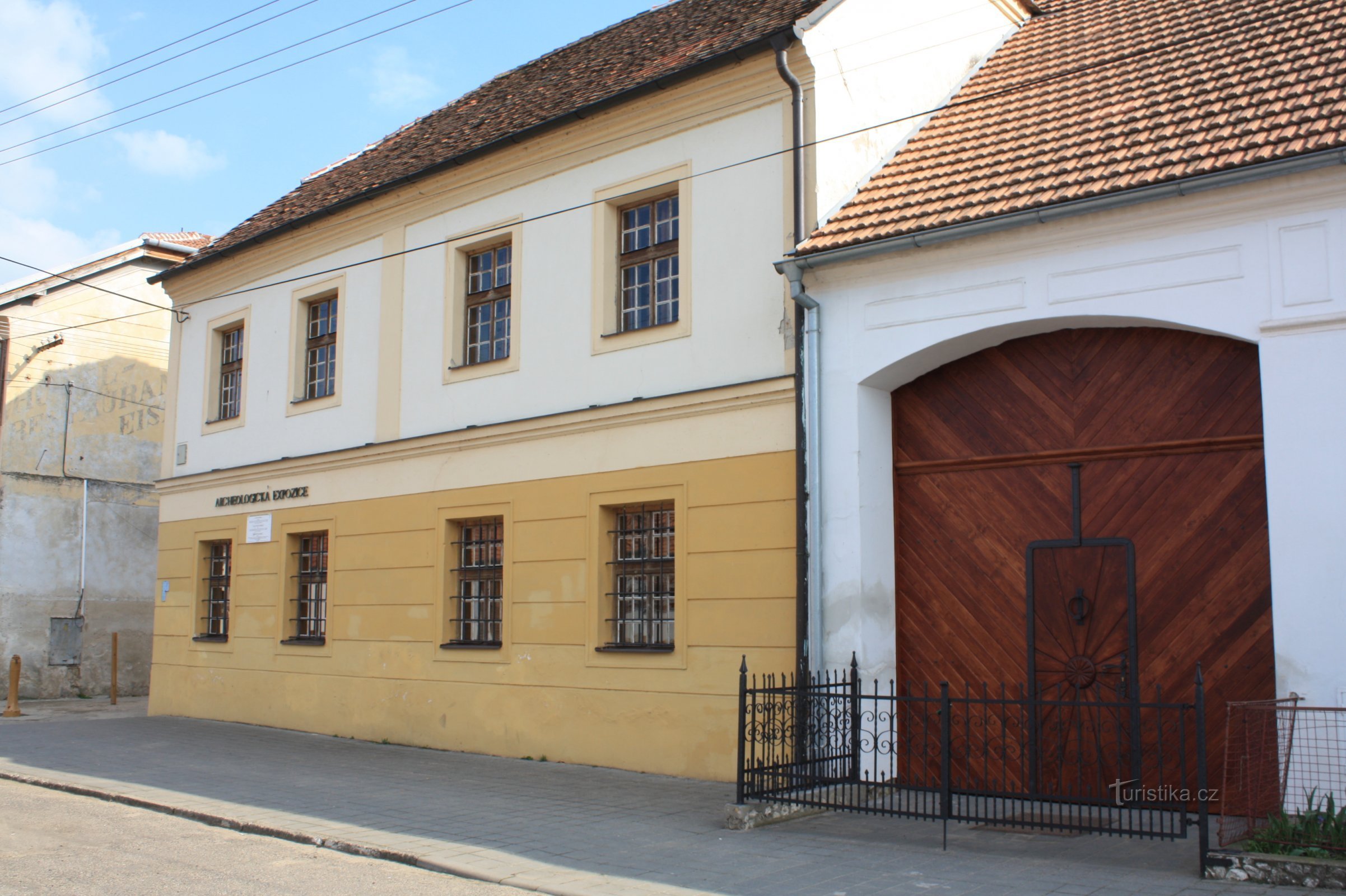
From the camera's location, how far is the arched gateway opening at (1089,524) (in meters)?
8.95

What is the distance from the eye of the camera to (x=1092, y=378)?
9.78 meters

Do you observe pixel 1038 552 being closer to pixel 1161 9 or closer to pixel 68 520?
pixel 1161 9

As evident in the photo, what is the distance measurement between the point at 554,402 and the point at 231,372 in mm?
7953

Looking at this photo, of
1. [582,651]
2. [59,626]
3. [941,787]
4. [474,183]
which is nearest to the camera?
[941,787]

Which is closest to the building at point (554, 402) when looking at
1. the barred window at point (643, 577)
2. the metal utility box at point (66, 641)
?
the barred window at point (643, 577)

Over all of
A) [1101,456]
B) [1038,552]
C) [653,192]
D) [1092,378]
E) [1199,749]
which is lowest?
[1199,749]

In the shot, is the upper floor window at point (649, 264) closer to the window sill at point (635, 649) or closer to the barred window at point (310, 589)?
the window sill at point (635, 649)

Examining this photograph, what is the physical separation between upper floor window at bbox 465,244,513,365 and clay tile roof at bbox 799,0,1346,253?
193 inches

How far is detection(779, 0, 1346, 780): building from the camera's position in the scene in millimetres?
8281

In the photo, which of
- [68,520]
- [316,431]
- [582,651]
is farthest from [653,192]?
[68,520]

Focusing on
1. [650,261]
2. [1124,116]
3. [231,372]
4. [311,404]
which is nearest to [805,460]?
[650,261]

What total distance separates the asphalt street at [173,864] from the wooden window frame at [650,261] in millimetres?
6257

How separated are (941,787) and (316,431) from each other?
1095cm

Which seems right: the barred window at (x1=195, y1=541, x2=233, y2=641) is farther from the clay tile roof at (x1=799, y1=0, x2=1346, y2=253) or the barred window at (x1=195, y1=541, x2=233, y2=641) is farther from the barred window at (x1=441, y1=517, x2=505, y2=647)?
the clay tile roof at (x1=799, y1=0, x2=1346, y2=253)
